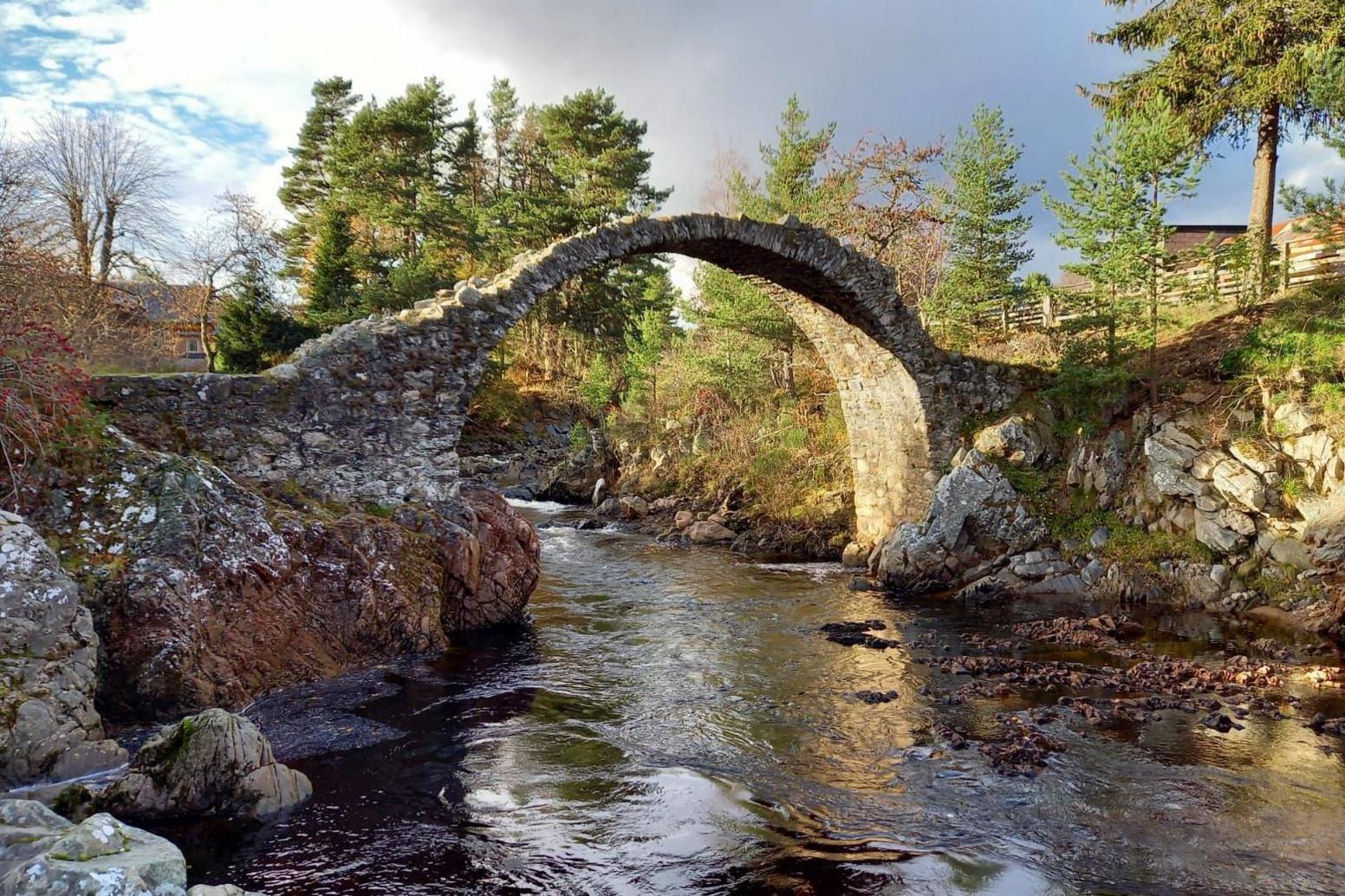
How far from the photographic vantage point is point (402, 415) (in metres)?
9.34

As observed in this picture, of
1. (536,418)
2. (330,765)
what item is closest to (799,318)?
(330,765)

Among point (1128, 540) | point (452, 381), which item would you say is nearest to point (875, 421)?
point (1128, 540)

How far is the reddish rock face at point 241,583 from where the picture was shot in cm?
624

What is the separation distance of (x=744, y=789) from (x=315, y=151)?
3252cm

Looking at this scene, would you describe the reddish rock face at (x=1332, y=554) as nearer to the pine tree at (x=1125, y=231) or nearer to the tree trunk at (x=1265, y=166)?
the pine tree at (x=1125, y=231)

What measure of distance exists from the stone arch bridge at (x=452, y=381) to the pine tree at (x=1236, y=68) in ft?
21.9

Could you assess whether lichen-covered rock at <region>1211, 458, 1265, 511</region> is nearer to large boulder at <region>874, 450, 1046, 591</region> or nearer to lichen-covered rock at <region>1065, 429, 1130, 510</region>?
lichen-covered rock at <region>1065, 429, 1130, 510</region>

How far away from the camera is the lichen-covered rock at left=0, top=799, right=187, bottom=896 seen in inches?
121

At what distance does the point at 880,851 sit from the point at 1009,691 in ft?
12.2

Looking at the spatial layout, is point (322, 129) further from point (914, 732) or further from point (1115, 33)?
point (914, 732)

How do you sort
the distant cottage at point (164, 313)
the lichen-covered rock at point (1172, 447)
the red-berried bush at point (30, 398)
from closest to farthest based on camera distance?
the red-berried bush at point (30, 398)
the lichen-covered rock at point (1172, 447)
the distant cottage at point (164, 313)

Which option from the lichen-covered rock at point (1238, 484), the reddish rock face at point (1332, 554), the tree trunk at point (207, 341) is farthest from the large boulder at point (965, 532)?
the tree trunk at point (207, 341)

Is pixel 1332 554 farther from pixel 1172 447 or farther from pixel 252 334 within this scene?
pixel 252 334

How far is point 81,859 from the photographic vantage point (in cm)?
326
